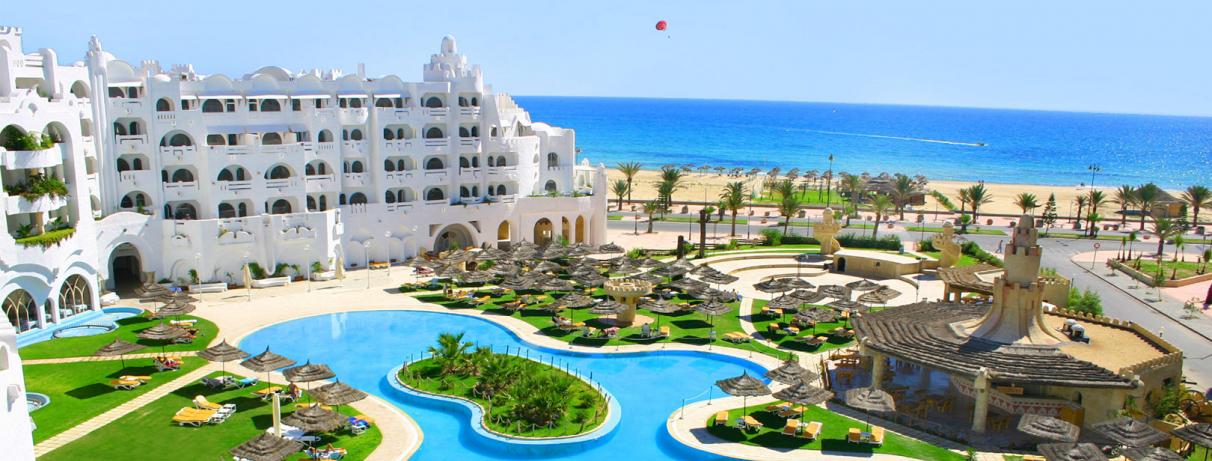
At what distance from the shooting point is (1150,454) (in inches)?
1120

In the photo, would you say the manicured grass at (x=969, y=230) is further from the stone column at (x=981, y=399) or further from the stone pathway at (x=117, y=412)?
the stone pathway at (x=117, y=412)

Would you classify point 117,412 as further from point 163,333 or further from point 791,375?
point 791,375

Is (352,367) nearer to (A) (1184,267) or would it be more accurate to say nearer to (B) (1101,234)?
(A) (1184,267)

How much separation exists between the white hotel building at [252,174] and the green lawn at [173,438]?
613 inches

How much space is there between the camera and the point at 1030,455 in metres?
30.8

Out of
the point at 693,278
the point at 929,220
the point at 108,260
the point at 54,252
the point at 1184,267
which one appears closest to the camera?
the point at 54,252

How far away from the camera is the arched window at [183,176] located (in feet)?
189

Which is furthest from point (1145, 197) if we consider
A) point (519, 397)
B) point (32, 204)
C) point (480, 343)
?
point (32, 204)

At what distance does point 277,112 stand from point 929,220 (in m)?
67.9

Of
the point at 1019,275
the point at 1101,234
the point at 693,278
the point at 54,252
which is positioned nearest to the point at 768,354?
the point at 1019,275

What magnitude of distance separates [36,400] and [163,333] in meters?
7.25

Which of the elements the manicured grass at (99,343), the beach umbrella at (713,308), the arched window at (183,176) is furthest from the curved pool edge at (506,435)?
the arched window at (183,176)

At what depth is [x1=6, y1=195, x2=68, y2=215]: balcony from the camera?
43562mm

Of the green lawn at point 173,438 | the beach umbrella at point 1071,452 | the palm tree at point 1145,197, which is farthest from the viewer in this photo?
the palm tree at point 1145,197
